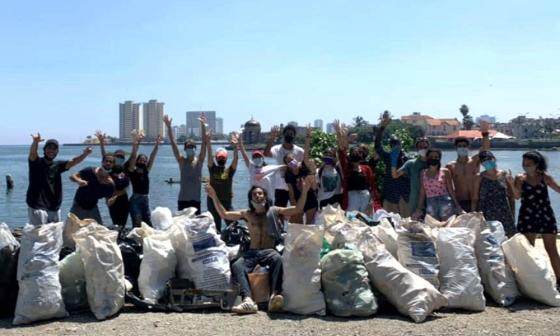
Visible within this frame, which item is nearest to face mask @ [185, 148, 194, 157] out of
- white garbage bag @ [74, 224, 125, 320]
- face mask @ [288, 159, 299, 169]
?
face mask @ [288, 159, 299, 169]

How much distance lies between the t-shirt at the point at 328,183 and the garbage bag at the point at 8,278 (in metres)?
3.83

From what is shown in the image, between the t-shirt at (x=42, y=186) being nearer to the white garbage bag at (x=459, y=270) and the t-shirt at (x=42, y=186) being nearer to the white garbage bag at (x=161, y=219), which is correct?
the white garbage bag at (x=161, y=219)

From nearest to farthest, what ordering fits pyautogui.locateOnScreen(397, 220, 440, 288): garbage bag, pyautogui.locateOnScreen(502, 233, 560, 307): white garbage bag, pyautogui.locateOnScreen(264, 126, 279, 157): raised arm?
pyautogui.locateOnScreen(397, 220, 440, 288): garbage bag, pyautogui.locateOnScreen(502, 233, 560, 307): white garbage bag, pyautogui.locateOnScreen(264, 126, 279, 157): raised arm

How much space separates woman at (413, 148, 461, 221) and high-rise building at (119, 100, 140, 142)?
14510 cm

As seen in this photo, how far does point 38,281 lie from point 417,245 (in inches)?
137

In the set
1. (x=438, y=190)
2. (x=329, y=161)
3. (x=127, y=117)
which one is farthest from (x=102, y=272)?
(x=127, y=117)

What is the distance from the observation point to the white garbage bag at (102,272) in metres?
5.24

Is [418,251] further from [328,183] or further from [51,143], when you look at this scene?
[51,143]

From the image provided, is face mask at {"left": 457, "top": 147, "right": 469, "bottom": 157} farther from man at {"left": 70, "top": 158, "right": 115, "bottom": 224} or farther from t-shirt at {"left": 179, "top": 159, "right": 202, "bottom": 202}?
man at {"left": 70, "top": 158, "right": 115, "bottom": 224}

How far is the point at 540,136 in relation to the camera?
143250 mm

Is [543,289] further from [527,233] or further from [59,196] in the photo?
[59,196]

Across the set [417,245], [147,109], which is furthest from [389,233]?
[147,109]

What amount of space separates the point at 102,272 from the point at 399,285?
268 cm

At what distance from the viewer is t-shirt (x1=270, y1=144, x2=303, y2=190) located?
303 inches
